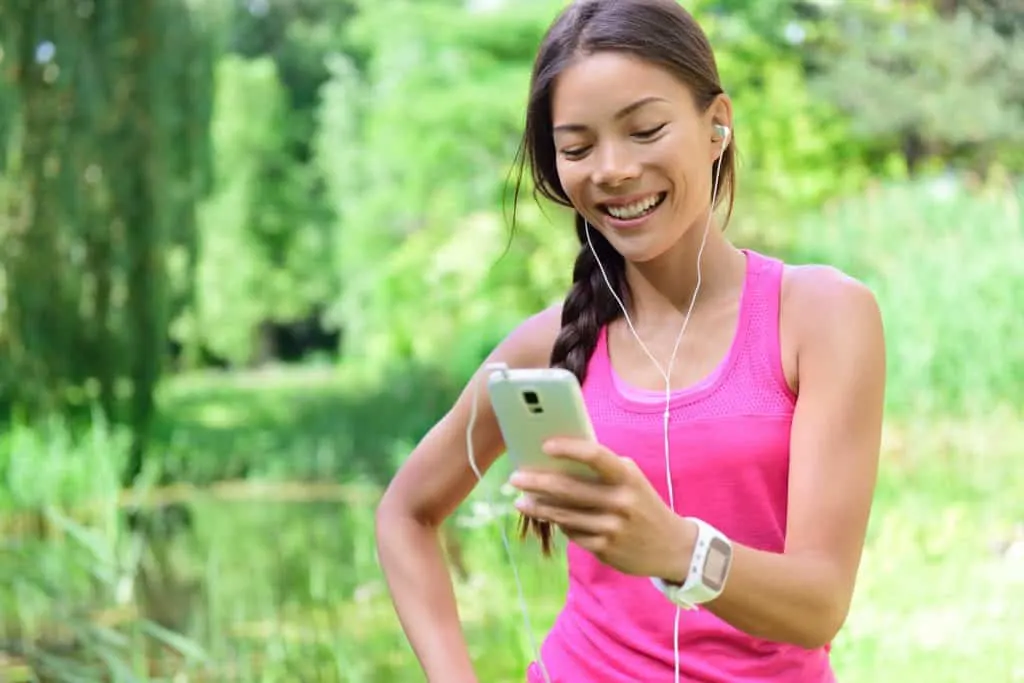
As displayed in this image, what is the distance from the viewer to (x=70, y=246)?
6816mm

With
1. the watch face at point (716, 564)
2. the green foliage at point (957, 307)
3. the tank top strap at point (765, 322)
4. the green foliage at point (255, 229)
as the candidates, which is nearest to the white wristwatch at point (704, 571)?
the watch face at point (716, 564)

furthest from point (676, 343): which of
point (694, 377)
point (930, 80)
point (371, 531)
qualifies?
point (930, 80)

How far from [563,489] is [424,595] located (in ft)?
1.38

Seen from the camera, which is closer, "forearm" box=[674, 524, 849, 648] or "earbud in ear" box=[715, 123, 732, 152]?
"forearm" box=[674, 524, 849, 648]

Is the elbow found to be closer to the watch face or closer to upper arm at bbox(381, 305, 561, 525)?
the watch face

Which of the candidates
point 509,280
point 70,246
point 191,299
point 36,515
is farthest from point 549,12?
point 36,515

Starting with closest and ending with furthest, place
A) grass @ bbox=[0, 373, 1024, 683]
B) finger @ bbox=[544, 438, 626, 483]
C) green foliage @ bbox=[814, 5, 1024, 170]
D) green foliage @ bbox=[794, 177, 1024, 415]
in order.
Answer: finger @ bbox=[544, 438, 626, 483] < grass @ bbox=[0, 373, 1024, 683] < green foliage @ bbox=[794, 177, 1024, 415] < green foliage @ bbox=[814, 5, 1024, 170]

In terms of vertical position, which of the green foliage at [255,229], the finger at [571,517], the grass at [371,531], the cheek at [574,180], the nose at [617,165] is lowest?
the green foliage at [255,229]

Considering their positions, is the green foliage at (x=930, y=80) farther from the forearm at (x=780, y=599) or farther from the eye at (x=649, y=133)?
the forearm at (x=780, y=599)

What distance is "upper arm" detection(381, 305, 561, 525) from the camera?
4.10 feet

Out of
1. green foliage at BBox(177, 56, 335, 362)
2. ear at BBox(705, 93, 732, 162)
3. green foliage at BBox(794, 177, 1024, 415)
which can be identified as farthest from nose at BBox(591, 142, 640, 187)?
green foliage at BBox(177, 56, 335, 362)

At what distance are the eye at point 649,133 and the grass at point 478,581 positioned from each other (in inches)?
50.5

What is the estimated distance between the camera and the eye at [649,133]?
40.8 inches

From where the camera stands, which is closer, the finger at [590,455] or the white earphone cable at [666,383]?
the finger at [590,455]
